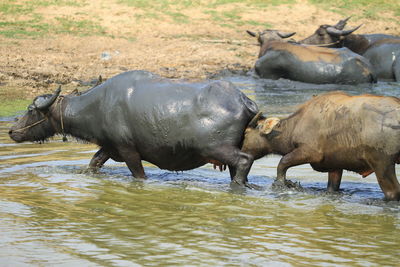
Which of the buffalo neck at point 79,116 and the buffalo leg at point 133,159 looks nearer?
the buffalo leg at point 133,159

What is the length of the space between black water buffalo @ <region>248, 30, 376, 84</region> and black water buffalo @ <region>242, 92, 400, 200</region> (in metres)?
10.3

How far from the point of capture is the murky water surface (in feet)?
21.6

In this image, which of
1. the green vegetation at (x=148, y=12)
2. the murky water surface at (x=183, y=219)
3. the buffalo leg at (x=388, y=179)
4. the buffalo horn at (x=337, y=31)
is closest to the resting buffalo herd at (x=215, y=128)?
the buffalo leg at (x=388, y=179)

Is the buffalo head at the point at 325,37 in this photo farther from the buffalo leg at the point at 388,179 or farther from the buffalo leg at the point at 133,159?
the buffalo leg at the point at 388,179

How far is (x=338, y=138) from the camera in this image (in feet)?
29.2

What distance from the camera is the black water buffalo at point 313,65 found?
1956 centimetres

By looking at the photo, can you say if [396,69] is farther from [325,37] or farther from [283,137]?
[283,137]

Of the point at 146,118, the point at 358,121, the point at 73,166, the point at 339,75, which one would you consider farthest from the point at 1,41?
the point at 358,121

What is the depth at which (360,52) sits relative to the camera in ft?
72.3

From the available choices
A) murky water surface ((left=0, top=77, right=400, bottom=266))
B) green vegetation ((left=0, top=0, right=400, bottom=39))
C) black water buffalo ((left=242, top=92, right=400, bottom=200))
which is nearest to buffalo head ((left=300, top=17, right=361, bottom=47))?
green vegetation ((left=0, top=0, right=400, bottom=39))

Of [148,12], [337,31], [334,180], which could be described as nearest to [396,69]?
[337,31]

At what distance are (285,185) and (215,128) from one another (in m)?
1.07

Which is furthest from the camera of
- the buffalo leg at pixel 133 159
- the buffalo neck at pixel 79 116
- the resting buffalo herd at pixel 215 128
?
the buffalo neck at pixel 79 116

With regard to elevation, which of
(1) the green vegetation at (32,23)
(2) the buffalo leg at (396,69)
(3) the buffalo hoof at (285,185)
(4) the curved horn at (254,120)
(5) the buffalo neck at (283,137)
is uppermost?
(1) the green vegetation at (32,23)
